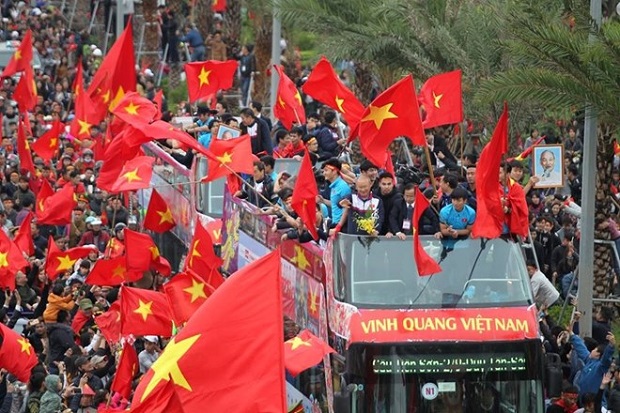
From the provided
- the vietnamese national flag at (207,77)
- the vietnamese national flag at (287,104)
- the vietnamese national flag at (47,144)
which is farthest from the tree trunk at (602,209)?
the vietnamese national flag at (47,144)

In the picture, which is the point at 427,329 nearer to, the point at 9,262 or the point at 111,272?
the point at 111,272

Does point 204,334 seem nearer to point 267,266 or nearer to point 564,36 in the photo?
point 267,266

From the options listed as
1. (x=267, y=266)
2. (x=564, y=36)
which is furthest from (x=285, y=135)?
(x=267, y=266)

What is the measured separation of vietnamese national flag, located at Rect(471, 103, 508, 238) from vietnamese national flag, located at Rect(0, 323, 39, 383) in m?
5.75

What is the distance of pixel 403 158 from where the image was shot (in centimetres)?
2919

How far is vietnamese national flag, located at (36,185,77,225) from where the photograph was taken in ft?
90.3

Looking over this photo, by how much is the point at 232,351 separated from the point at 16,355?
7.60 metres

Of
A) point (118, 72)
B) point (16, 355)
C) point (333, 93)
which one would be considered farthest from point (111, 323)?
point (118, 72)

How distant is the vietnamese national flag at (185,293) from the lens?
1988cm

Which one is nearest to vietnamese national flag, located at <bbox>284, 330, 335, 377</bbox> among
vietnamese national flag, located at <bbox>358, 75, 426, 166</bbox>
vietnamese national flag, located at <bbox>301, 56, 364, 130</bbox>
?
vietnamese national flag, located at <bbox>358, 75, 426, 166</bbox>

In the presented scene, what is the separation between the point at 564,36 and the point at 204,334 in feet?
25.5

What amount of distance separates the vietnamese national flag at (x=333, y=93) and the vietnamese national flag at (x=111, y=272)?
3.63 meters

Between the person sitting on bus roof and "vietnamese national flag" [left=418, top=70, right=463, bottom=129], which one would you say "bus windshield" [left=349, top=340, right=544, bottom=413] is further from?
"vietnamese national flag" [left=418, top=70, right=463, bottom=129]

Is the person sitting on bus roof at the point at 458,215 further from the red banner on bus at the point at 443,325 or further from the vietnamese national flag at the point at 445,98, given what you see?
the vietnamese national flag at the point at 445,98
